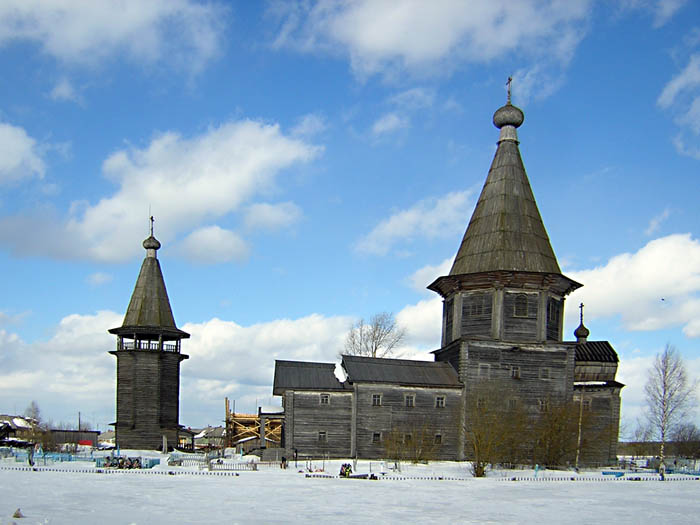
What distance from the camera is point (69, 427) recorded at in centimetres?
11638

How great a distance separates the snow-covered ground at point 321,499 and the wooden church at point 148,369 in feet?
57.8

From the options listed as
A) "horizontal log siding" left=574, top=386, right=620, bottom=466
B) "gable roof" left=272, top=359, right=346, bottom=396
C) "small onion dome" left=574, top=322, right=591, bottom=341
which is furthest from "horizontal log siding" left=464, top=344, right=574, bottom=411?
"gable roof" left=272, top=359, right=346, bottom=396

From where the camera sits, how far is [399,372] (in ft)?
139

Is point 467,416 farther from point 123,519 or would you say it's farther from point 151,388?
point 123,519

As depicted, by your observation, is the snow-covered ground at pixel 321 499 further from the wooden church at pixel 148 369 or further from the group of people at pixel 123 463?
the wooden church at pixel 148 369

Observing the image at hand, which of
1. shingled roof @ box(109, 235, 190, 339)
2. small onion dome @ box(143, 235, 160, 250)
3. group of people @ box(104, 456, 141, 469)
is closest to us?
group of people @ box(104, 456, 141, 469)

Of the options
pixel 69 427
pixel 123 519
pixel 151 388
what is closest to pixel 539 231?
pixel 151 388

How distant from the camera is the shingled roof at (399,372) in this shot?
41.2 metres

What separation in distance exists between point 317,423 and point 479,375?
9.83m

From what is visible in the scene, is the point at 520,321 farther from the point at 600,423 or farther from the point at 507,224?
the point at 600,423

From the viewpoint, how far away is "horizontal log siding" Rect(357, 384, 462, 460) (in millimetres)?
40469

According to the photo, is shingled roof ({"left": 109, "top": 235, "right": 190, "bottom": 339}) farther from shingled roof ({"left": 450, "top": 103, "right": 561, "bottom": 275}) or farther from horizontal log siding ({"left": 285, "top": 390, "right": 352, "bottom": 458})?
shingled roof ({"left": 450, "top": 103, "right": 561, "bottom": 275})

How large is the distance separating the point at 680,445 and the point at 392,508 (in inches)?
2599

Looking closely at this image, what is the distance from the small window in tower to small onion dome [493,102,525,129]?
12408 millimetres
